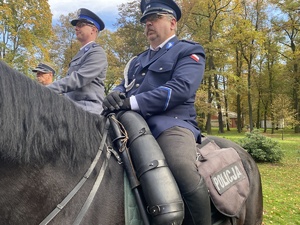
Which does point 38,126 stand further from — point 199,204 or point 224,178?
point 224,178

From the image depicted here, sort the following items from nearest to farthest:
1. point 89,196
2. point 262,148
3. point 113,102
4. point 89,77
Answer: point 89,196 → point 113,102 → point 89,77 → point 262,148

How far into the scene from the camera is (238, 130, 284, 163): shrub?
589 inches

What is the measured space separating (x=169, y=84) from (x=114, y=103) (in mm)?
466

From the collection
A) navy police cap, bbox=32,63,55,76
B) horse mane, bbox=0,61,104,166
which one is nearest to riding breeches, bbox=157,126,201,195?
horse mane, bbox=0,61,104,166

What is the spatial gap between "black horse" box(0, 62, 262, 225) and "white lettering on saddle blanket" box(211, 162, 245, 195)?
2.93ft

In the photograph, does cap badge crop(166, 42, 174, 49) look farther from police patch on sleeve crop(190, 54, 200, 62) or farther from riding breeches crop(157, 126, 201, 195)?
riding breeches crop(157, 126, 201, 195)

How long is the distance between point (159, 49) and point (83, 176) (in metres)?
1.53

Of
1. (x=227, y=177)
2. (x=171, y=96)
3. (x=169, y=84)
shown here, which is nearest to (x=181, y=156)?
(x=171, y=96)

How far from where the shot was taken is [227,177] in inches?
110

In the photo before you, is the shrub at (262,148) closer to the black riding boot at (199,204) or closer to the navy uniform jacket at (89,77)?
the navy uniform jacket at (89,77)

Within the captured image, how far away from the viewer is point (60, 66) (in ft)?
109

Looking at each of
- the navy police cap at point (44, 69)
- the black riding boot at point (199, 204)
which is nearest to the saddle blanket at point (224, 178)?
the black riding boot at point (199, 204)

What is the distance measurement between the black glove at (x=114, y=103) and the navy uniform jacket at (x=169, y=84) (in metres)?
0.11

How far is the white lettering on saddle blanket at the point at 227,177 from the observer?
2.62 meters
